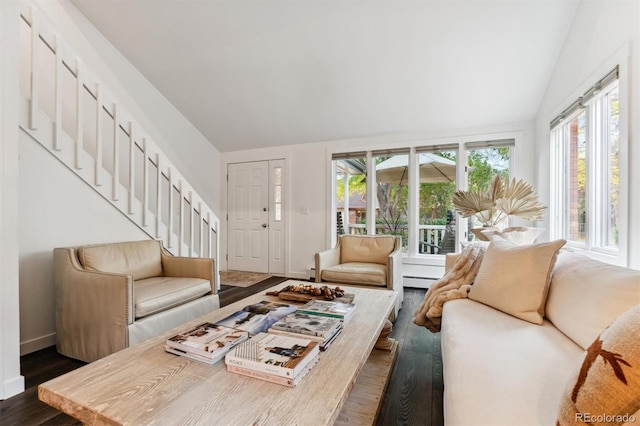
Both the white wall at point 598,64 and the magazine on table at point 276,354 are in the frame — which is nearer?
the magazine on table at point 276,354

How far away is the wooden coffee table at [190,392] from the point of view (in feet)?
2.53

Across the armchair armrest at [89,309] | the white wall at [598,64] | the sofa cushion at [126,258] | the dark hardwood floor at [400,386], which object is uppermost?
the white wall at [598,64]

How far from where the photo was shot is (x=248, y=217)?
16.3ft

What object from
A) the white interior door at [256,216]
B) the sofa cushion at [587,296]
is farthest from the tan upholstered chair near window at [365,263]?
the white interior door at [256,216]

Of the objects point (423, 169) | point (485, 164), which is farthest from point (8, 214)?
point (485, 164)

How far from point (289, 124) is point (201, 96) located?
4.14ft

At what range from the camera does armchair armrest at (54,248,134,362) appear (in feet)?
5.94

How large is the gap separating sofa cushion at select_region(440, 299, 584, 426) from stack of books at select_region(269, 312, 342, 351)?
460 mm

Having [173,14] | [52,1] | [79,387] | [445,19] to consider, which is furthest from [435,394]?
[52,1]

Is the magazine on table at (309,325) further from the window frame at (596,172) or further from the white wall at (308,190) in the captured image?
the white wall at (308,190)

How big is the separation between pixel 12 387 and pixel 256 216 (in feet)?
11.5

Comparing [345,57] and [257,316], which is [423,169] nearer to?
[345,57]

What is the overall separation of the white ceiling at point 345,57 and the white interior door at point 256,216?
36.3 inches

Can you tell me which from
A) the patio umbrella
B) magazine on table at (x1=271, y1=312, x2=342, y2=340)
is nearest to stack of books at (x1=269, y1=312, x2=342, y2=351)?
magazine on table at (x1=271, y1=312, x2=342, y2=340)
